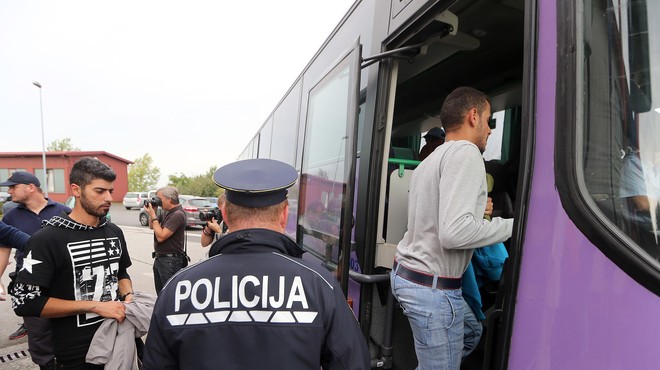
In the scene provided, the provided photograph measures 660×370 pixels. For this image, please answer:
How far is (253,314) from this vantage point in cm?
105

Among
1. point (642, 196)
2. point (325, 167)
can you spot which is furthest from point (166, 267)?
point (642, 196)

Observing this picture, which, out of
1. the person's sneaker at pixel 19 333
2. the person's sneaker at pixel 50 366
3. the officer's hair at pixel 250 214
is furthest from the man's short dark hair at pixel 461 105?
the person's sneaker at pixel 19 333

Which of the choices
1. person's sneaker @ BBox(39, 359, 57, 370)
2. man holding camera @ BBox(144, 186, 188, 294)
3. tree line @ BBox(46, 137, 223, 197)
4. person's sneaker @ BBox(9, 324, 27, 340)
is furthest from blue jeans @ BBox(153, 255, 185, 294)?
tree line @ BBox(46, 137, 223, 197)

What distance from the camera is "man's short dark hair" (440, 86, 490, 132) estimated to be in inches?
67.2

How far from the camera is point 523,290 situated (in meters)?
1.14

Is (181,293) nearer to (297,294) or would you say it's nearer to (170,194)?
(297,294)

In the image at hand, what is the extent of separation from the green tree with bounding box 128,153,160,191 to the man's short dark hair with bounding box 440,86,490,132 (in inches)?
1943

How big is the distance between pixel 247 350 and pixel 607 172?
1.07m

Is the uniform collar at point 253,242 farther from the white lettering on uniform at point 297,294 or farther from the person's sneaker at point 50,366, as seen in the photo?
the person's sneaker at point 50,366

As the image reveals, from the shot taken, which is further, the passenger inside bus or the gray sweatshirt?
→ the gray sweatshirt

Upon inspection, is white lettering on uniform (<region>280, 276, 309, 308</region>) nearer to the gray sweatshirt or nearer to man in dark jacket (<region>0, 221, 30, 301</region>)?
the gray sweatshirt

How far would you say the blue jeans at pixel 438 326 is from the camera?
5.13 ft

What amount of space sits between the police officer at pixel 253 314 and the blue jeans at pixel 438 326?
508mm

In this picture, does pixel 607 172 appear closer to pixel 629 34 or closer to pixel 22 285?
pixel 629 34
